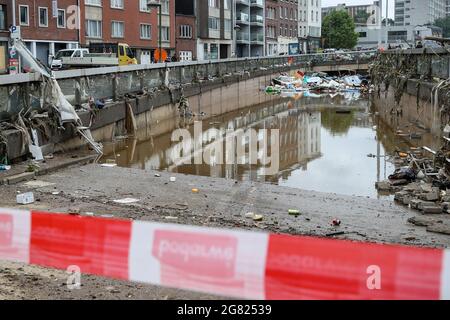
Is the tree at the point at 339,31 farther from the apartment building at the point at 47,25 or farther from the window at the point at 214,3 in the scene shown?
the apartment building at the point at 47,25

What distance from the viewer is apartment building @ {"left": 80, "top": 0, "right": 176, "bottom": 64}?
5331cm

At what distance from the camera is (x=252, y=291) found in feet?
13.9

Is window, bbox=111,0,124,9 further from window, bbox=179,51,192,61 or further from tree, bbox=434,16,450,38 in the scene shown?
tree, bbox=434,16,450,38

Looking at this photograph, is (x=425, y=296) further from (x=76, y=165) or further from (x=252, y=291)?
(x=76, y=165)

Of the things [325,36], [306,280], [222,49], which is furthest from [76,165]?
[325,36]

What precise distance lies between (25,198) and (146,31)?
53122mm

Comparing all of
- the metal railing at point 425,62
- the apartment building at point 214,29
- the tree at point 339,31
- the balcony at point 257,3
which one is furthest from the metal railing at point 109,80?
the tree at point 339,31

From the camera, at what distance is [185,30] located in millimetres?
71938

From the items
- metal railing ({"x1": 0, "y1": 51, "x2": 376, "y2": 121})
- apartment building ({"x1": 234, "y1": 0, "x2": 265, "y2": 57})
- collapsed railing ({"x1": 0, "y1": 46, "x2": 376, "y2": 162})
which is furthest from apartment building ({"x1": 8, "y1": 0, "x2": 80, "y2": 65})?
apartment building ({"x1": 234, "y1": 0, "x2": 265, "y2": 57})

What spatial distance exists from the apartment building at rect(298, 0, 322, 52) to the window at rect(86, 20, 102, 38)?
67.5 metres

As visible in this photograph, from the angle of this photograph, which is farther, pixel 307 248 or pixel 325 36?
pixel 325 36

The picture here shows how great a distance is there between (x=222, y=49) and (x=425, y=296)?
82789mm

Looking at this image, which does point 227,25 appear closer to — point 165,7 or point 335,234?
point 165,7

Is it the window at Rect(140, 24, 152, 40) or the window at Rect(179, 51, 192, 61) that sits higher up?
the window at Rect(140, 24, 152, 40)
